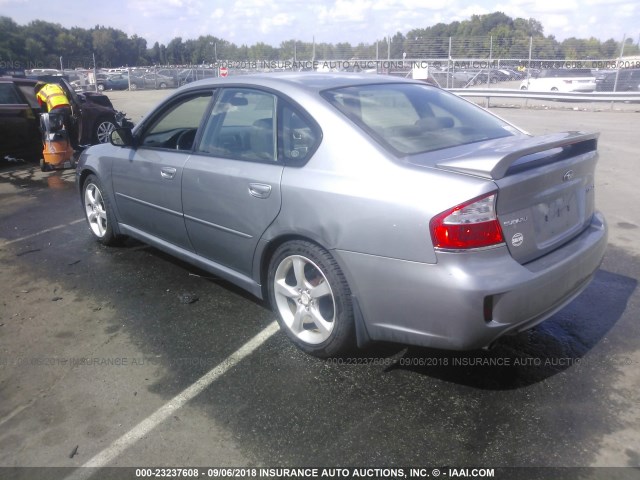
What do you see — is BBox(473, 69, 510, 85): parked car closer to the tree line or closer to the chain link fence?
the chain link fence

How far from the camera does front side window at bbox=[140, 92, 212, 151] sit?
4.09 m

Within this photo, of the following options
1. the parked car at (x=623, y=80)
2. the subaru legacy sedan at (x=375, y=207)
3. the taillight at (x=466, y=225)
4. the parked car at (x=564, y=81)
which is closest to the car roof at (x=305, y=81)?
the subaru legacy sedan at (x=375, y=207)

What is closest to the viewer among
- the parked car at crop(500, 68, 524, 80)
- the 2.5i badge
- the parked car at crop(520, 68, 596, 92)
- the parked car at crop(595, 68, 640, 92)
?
the 2.5i badge

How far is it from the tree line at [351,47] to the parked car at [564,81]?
3.00 ft

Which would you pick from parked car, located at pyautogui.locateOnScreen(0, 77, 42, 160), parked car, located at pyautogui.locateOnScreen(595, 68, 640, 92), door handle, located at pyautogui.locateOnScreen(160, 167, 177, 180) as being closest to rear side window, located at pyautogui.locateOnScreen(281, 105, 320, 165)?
door handle, located at pyautogui.locateOnScreen(160, 167, 177, 180)

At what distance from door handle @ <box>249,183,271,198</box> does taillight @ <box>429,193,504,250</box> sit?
3.68 ft

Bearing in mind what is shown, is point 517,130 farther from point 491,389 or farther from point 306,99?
point 491,389

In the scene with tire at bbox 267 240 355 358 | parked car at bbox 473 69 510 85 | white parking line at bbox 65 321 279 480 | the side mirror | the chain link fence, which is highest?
the chain link fence

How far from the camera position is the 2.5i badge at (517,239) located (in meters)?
2.62

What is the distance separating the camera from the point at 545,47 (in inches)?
919

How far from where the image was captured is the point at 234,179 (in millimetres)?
3473

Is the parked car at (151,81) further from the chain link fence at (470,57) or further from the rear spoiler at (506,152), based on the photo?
the rear spoiler at (506,152)

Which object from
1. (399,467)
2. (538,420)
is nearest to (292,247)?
(399,467)

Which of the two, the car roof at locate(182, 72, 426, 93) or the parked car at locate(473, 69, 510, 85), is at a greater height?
the parked car at locate(473, 69, 510, 85)
